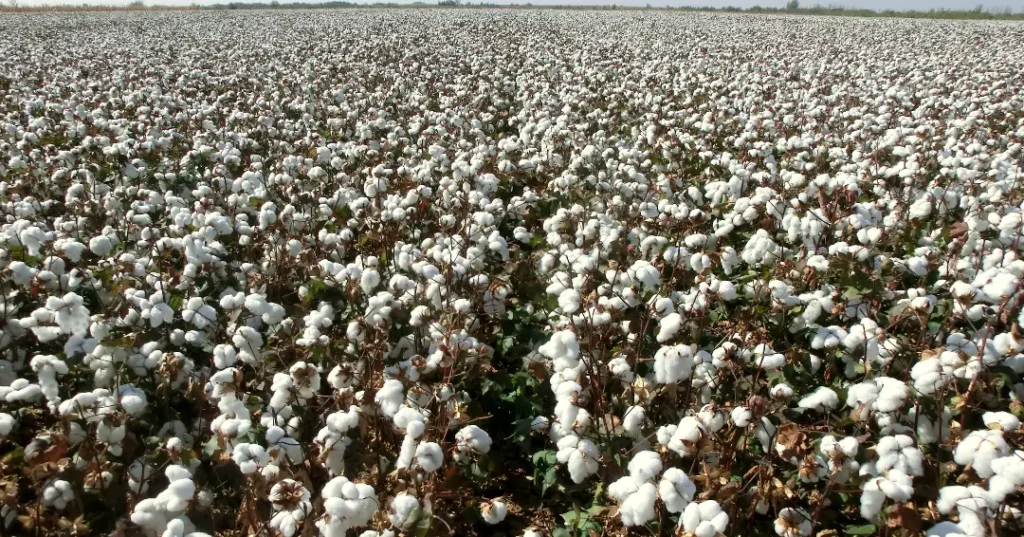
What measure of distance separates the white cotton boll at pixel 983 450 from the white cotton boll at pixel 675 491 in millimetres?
767

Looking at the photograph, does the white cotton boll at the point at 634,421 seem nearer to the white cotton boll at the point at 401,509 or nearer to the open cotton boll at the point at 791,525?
the open cotton boll at the point at 791,525

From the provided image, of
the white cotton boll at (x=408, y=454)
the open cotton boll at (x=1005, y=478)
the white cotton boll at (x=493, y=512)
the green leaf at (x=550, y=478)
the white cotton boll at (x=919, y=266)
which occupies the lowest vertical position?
A: the green leaf at (x=550, y=478)

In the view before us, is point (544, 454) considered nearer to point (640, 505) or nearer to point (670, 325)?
point (670, 325)

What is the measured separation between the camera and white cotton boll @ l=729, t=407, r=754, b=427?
216 centimetres

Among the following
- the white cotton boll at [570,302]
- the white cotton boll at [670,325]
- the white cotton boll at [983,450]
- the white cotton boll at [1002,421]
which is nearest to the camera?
the white cotton boll at [983,450]

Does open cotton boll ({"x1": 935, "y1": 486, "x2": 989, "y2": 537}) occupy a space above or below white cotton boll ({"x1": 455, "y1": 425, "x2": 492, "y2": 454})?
above

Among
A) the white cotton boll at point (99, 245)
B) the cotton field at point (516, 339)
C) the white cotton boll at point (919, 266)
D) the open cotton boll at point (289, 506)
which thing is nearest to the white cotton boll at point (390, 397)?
the cotton field at point (516, 339)

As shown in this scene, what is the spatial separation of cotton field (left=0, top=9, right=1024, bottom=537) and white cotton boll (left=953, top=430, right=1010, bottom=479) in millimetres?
12

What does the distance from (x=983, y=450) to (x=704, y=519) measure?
0.79m

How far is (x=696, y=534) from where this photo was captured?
1.76 metres

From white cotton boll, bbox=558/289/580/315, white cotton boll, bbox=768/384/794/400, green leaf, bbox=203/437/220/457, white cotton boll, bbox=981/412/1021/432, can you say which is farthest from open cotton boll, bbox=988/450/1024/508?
green leaf, bbox=203/437/220/457

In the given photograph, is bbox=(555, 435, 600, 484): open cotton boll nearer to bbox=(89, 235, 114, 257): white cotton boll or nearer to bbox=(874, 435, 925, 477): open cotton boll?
bbox=(874, 435, 925, 477): open cotton boll

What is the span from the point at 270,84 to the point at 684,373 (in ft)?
33.5

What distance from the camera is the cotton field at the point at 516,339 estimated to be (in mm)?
2158
